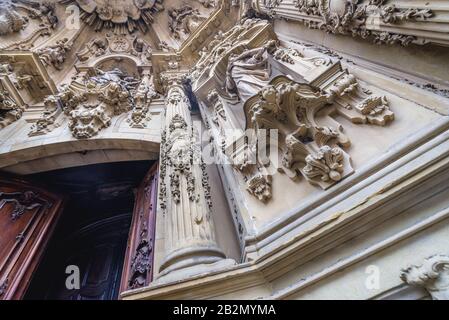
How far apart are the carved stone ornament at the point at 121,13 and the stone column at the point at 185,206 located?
870cm

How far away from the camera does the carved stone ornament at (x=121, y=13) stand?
10422mm

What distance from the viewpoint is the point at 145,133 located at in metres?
4.89

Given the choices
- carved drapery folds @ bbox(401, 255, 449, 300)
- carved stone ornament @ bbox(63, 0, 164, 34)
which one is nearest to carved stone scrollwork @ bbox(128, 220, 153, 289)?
carved drapery folds @ bbox(401, 255, 449, 300)

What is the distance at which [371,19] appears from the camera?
105 inches

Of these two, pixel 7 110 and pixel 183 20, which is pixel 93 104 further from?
pixel 183 20

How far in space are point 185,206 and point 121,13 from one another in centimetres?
1104

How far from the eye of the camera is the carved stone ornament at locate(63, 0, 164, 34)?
10.4 m

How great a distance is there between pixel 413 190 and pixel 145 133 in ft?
14.3

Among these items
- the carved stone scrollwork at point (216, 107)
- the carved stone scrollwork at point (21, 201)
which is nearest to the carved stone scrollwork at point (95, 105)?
the carved stone scrollwork at point (21, 201)

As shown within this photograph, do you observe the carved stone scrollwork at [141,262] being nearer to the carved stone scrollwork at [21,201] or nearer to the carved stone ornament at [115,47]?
the carved stone scrollwork at [21,201]

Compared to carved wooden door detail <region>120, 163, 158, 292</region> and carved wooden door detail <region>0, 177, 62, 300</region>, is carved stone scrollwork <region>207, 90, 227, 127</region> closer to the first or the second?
carved wooden door detail <region>120, 163, 158, 292</region>

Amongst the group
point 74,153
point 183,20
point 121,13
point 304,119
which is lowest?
point 304,119

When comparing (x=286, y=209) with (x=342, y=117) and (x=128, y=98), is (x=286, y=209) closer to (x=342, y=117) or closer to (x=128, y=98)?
(x=342, y=117)

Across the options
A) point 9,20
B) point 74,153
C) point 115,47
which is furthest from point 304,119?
point 115,47
